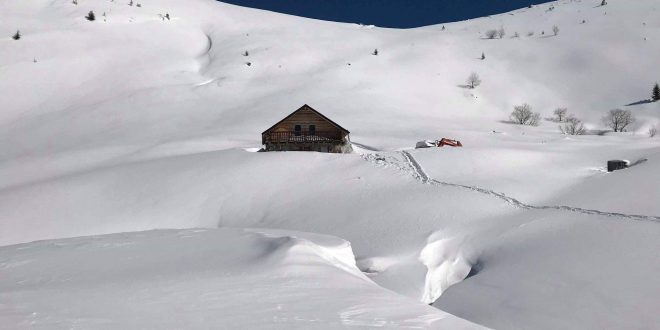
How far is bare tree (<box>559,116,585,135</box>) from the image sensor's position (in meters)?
41.1

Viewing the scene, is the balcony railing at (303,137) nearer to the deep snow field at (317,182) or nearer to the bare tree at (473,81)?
the deep snow field at (317,182)

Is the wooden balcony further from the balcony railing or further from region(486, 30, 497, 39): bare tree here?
region(486, 30, 497, 39): bare tree

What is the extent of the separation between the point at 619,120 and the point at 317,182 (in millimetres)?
32838

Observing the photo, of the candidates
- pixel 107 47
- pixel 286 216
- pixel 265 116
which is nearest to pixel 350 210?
pixel 286 216

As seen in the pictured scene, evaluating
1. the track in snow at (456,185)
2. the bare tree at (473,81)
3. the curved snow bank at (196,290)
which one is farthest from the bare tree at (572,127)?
the curved snow bank at (196,290)

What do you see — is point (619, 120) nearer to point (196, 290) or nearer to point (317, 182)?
point (317, 182)

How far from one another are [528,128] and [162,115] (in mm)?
29437

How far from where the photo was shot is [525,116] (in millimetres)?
44875

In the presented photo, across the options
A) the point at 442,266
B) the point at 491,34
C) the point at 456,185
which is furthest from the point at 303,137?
the point at 491,34

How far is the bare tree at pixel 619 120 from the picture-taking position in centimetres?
4316

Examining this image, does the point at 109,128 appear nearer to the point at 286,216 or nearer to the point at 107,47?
the point at 107,47

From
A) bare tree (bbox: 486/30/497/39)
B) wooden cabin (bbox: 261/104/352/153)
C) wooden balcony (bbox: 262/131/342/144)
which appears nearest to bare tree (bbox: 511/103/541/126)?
wooden cabin (bbox: 261/104/352/153)

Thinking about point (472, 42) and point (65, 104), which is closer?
point (65, 104)

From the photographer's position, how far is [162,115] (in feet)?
137
